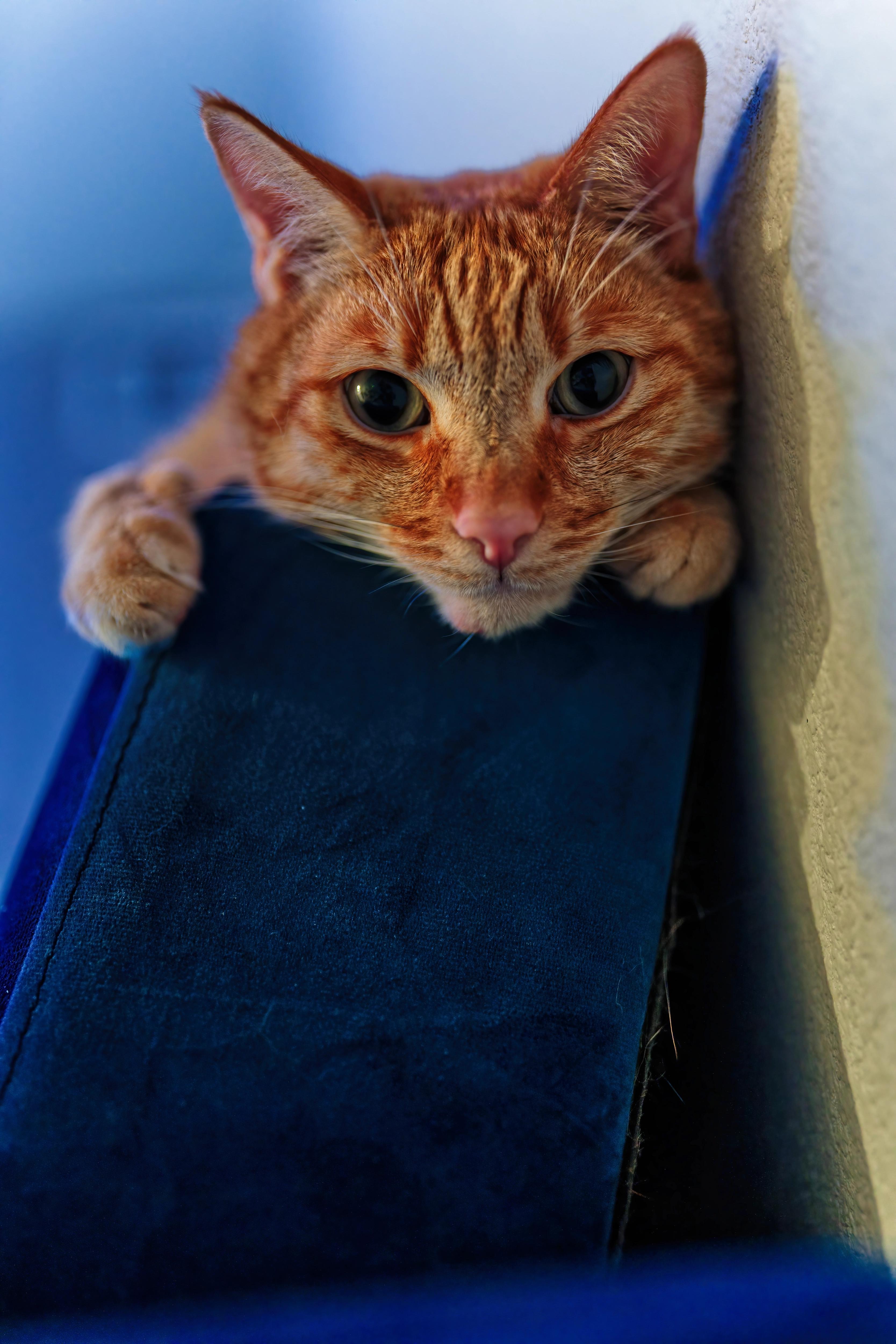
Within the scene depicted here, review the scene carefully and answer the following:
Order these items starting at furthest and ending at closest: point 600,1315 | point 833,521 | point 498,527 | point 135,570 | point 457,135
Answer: point 457,135
point 135,570
point 498,527
point 833,521
point 600,1315

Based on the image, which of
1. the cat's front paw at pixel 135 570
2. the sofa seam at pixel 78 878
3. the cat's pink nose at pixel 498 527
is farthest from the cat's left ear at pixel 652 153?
the sofa seam at pixel 78 878

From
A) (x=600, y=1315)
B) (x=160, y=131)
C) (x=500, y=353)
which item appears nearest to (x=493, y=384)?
(x=500, y=353)

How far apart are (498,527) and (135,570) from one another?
47 cm

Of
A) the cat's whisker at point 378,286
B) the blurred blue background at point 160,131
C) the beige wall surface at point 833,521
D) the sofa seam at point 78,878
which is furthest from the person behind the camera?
the blurred blue background at point 160,131

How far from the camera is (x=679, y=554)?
113cm

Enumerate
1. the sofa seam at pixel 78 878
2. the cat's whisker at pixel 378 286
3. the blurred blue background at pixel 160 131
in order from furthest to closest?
1. the blurred blue background at pixel 160 131
2. the cat's whisker at pixel 378 286
3. the sofa seam at pixel 78 878

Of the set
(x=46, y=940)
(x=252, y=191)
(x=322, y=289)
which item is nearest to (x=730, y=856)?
(x=46, y=940)

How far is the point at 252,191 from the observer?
47.3 inches

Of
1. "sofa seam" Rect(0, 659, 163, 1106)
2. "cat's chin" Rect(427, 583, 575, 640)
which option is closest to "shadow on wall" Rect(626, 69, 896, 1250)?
"cat's chin" Rect(427, 583, 575, 640)

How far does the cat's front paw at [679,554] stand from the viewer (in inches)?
44.5

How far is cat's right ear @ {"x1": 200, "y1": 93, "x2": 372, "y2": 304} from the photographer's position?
1.09 metres

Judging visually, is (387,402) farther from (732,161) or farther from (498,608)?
(732,161)

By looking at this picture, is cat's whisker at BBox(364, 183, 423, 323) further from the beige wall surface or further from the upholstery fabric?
the upholstery fabric

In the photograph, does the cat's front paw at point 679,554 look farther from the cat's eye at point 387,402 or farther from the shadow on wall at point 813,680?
the cat's eye at point 387,402
